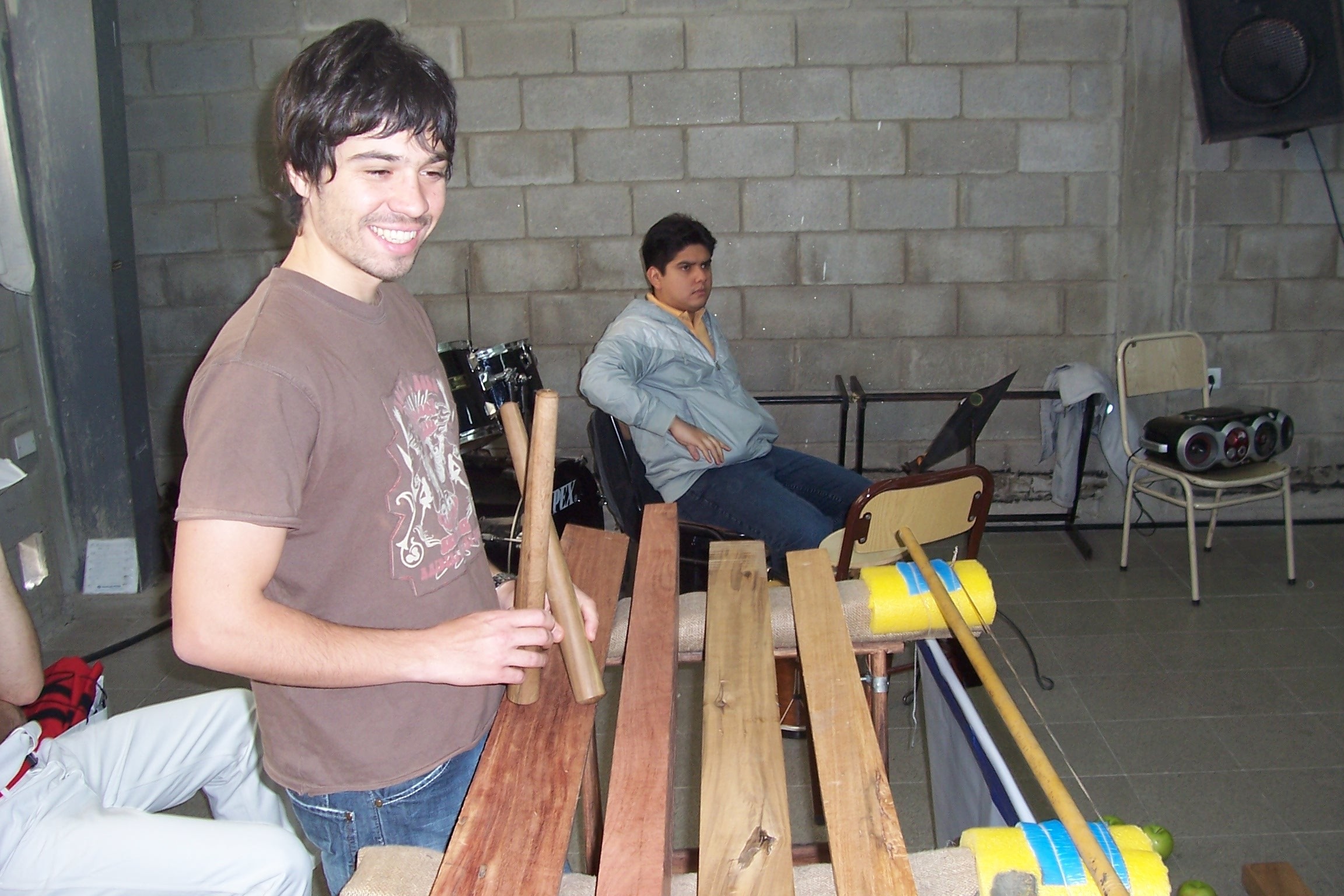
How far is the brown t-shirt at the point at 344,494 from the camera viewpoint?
0.87 metres

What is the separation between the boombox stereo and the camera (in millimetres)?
3414

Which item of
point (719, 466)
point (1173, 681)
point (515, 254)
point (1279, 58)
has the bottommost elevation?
point (1173, 681)

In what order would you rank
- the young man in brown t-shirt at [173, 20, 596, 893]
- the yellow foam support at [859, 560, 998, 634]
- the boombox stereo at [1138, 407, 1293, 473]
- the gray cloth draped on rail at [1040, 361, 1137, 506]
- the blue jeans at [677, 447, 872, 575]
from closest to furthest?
the young man in brown t-shirt at [173, 20, 596, 893], the yellow foam support at [859, 560, 998, 634], the blue jeans at [677, 447, 872, 575], the boombox stereo at [1138, 407, 1293, 473], the gray cloth draped on rail at [1040, 361, 1137, 506]

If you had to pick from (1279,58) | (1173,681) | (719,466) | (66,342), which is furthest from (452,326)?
(1279,58)

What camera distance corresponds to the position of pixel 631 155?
3887 mm

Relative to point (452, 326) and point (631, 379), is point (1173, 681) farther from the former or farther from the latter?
point (452, 326)

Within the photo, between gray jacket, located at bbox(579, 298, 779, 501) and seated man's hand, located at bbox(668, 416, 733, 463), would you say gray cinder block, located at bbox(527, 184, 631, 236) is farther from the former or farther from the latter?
seated man's hand, located at bbox(668, 416, 733, 463)

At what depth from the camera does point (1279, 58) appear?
351 centimetres

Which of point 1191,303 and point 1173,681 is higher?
point 1191,303

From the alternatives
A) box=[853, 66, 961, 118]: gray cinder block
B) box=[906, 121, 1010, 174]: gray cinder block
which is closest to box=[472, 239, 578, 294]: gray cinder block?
box=[853, 66, 961, 118]: gray cinder block

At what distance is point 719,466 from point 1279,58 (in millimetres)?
2441

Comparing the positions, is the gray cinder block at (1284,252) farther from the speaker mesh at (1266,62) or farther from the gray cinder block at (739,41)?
the gray cinder block at (739,41)

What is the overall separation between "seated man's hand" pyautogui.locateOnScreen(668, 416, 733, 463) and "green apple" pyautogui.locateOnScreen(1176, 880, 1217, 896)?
4.77 ft

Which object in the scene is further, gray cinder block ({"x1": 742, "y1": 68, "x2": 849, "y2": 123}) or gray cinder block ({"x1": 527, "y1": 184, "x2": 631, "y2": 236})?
gray cinder block ({"x1": 527, "y1": 184, "x2": 631, "y2": 236})
